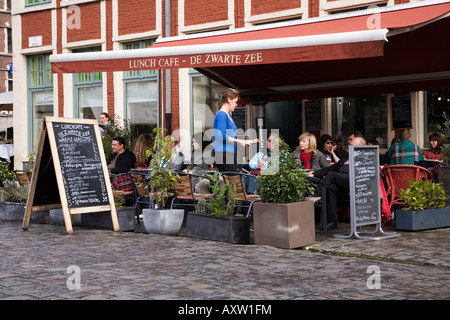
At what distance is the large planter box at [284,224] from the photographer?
293 inches

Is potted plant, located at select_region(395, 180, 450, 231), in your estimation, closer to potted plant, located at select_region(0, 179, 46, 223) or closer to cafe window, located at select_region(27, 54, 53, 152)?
potted plant, located at select_region(0, 179, 46, 223)

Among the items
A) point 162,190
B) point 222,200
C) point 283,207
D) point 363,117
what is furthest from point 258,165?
point 363,117

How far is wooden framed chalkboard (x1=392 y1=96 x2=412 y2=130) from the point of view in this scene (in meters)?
12.7

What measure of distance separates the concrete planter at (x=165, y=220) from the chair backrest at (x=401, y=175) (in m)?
2.65

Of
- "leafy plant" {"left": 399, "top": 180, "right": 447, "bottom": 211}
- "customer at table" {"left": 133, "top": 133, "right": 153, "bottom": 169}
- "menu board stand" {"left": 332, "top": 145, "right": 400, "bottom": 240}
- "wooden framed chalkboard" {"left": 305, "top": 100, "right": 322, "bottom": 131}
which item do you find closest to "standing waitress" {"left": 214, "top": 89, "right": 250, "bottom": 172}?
"menu board stand" {"left": 332, "top": 145, "right": 400, "bottom": 240}

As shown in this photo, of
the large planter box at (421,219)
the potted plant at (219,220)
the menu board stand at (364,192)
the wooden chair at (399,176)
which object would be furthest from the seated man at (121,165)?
the large planter box at (421,219)

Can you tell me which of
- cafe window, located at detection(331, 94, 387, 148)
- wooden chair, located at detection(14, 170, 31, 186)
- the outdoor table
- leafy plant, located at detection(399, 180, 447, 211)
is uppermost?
cafe window, located at detection(331, 94, 387, 148)

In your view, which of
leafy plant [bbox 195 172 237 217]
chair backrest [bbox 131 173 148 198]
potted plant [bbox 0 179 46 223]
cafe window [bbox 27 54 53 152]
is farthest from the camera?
cafe window [bbox 27 54 53 152]

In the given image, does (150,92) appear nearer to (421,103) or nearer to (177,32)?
(177,32)

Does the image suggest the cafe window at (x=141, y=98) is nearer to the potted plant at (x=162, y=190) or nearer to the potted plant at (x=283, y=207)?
the potted plant at (x=162, y=190)

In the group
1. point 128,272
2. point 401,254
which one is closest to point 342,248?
point 401,254

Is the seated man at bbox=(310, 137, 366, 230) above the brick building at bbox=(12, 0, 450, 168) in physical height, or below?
below

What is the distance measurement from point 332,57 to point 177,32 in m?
8.99

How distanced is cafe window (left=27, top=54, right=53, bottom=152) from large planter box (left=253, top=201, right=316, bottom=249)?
12548 millimetres
